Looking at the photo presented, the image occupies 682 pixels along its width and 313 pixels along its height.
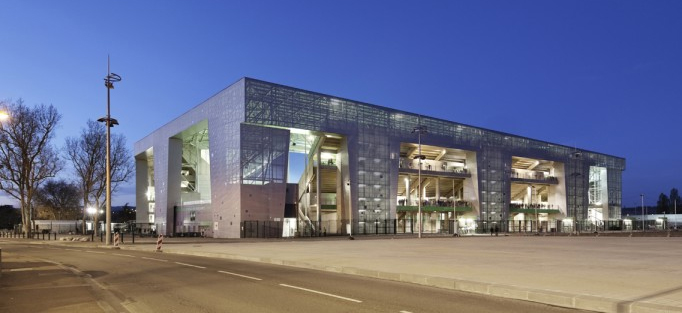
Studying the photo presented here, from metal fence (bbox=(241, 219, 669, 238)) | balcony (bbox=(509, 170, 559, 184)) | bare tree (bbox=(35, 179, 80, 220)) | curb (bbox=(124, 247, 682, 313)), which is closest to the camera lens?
curb (bbox=(124, 247, 682, 313))

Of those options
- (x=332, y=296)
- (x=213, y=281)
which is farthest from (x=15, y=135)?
(x=332, y=296)

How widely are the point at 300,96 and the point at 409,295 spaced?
5543 centimetres

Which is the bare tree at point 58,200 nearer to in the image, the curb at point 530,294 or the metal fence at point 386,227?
the metal fence at point 386,227

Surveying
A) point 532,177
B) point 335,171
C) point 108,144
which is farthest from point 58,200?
point 532,177

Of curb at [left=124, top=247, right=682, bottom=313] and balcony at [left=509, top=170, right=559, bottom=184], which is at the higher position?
balcony at [left=509, top=170, right=559, bottom=184]

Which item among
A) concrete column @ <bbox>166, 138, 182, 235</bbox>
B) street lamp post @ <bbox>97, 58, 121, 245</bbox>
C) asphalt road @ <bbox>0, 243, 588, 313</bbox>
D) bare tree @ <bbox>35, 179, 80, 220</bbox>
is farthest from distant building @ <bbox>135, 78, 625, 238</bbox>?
asphalt road @ <bbox>0, 243, 588, 313</bbox>

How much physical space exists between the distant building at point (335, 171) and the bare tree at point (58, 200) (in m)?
26.1

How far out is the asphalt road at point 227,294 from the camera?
1062 cm

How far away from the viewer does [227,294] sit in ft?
41.2

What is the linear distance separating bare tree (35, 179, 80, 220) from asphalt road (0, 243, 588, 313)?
11325 cm

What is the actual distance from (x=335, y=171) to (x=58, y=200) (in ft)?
257

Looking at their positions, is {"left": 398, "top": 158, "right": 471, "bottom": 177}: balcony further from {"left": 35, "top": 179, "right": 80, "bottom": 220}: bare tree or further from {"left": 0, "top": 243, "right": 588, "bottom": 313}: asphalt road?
{"left": 35, "top": 179, "right": 80, "bottom": 220}: bare tree

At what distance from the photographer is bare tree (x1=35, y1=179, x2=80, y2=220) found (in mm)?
A: 118500

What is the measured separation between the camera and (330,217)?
77.6 meters
